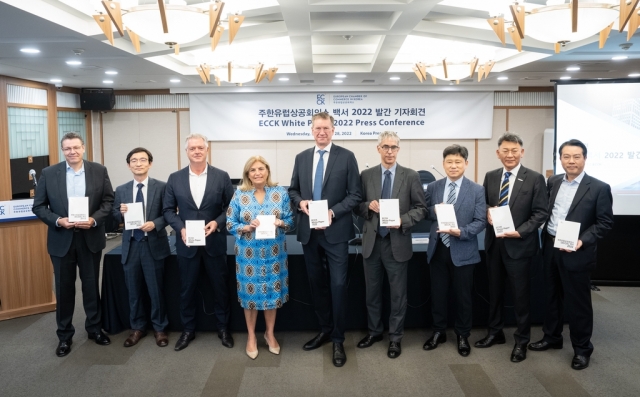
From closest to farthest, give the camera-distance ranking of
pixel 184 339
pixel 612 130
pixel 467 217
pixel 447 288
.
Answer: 1. pixel 467 217
2. pixel 447 288
3. pixel 184 339
4. pixel 612 130

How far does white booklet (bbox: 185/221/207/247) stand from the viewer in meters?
3.38

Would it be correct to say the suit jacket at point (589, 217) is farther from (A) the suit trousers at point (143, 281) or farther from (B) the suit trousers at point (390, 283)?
(A) the suit trousers at point (143, 281)

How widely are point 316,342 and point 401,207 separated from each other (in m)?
1.22

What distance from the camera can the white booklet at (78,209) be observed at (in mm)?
3434

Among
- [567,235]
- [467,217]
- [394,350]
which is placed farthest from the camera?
[394,350]

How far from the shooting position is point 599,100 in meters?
5.50

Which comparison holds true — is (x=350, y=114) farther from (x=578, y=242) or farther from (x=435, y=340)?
(x=578, y=242)

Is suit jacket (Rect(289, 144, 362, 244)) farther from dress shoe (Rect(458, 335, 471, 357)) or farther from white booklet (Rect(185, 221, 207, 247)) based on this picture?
dress shoe (Rect(458, 335, 471, 357))

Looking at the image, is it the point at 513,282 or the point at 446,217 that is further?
the point at 513,282

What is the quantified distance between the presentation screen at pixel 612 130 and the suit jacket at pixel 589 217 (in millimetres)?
2541

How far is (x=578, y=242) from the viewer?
10.4ft

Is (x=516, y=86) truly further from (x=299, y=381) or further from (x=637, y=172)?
(x=299, y=381)

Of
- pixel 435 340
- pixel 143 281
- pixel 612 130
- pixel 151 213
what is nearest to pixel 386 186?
pixel 435 340

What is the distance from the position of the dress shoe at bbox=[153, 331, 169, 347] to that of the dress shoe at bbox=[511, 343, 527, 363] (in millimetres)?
2600
